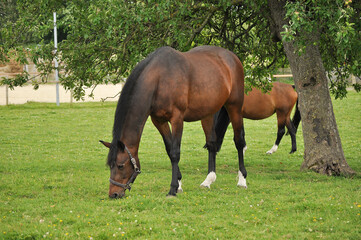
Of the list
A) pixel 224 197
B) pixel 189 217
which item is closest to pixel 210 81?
pixel 224 197

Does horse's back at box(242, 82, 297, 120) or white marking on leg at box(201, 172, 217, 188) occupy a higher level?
horse's back at box(242, 82, 297, 120)

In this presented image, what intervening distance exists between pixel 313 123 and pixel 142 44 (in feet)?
13.3

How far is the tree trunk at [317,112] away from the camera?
10672 mm

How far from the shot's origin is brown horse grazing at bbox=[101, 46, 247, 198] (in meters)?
7.79

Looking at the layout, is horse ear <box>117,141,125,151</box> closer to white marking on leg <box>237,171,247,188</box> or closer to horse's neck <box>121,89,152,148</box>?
horse's neck <box>121,89,152,148</box>

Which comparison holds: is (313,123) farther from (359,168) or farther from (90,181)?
(90,181)

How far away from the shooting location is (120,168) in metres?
7.75

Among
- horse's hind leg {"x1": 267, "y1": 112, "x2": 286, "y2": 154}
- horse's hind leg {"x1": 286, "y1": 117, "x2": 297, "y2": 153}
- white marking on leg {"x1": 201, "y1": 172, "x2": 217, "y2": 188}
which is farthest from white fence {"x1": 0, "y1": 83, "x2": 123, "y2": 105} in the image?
white marking on leg {"x1": 201, "y1": 172, "x2": 217, "y2": 188}

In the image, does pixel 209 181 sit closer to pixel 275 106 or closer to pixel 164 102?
pixel 164 102

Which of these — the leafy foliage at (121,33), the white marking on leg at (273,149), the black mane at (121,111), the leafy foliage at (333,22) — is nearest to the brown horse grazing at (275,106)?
the white marking on leg at (273,149)

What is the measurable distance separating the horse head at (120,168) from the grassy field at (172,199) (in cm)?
21

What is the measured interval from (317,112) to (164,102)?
4200mm

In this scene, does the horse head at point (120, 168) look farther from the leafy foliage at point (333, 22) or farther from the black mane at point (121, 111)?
the leafy foliage at point (333, 22)

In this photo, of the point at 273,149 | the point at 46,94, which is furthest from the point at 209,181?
the point at 46,94
